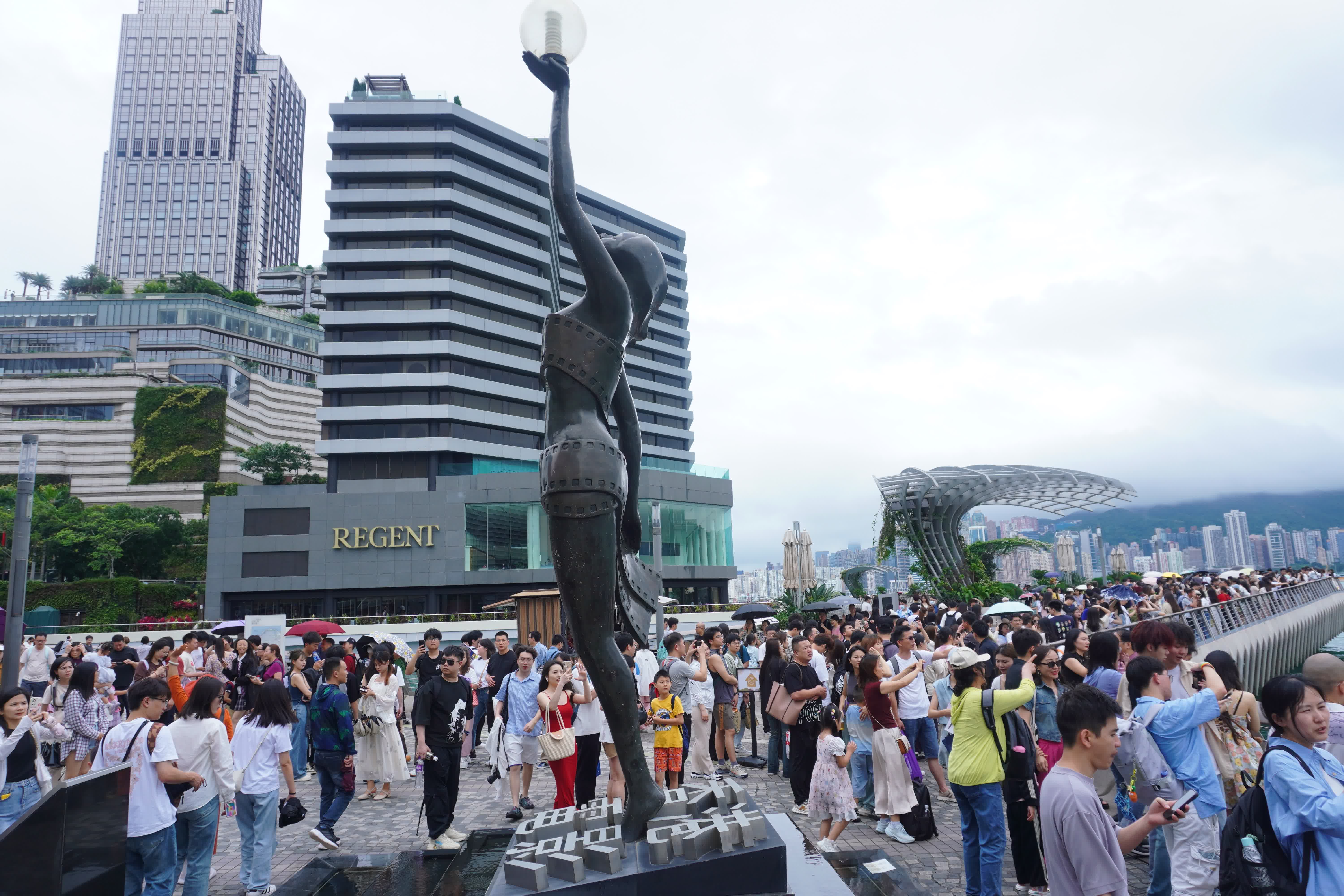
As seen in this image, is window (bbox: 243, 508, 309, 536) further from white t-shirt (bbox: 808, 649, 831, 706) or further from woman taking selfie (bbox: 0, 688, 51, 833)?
woman taking selfie (bbox: 0, 688, 51, 833)

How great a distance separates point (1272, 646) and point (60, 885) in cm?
2919

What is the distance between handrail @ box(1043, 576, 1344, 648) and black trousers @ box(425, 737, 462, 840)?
5.45 m

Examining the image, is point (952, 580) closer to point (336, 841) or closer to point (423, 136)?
point (336, 841)

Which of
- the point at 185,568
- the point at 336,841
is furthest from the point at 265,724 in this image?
the point at 185,568

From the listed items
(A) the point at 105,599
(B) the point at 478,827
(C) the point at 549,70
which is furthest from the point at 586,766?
(A) the point at 105,599

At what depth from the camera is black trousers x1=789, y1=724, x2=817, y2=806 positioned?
7.55 metres

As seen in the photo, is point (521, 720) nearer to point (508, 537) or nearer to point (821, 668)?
point (821, 668)

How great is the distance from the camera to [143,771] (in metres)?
4.69

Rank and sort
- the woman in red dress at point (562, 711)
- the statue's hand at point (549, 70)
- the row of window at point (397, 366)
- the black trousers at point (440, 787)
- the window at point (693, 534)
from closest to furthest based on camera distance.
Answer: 1. the statue's hand at point (549, 70)
2. the black trousers at point (440, 787)
3. the woman in red dress at point (562, 711)
4. the window at point (693, 534)
5. the row of window at point (397, 366)

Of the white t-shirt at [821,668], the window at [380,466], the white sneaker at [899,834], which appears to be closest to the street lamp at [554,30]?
the white t-shirt at [821,668]

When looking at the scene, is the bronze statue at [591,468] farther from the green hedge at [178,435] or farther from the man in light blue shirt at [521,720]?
the green hedge at [178,435]

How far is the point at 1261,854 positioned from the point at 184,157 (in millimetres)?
134116

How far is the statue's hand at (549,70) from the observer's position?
425cm

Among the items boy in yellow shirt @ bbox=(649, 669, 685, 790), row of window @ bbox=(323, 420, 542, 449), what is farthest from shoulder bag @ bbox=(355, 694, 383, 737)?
row of window @ bbox=(323, 420, 542, 449)
